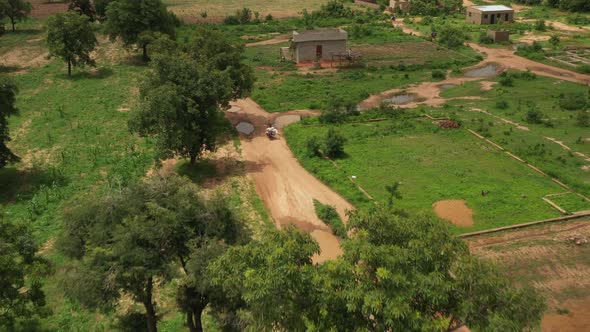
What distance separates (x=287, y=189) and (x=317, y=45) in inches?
1238

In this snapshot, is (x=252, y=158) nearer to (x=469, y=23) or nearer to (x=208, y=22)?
(x=208, y=22)

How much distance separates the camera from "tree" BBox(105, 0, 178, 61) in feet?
181

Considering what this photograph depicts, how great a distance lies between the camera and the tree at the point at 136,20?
5516 centimetres

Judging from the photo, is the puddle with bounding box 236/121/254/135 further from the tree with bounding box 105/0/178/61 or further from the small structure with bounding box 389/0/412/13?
the small structure with bounding box 389/0/412/13

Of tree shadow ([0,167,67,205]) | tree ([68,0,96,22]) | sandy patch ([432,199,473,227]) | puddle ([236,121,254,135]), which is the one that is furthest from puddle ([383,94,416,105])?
tree ([68,0,96,22])

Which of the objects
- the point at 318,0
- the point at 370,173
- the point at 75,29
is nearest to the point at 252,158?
the point at 370,173

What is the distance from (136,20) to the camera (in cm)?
5506

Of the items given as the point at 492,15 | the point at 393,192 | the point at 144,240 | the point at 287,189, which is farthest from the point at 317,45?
the point at 144,240

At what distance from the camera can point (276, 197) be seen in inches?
1176

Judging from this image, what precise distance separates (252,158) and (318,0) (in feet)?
263

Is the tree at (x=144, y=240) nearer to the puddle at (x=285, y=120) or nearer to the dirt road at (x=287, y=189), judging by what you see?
the dirt road at (x=287, y=189)

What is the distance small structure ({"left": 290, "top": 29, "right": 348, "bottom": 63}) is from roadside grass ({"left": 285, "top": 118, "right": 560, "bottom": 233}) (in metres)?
20.8

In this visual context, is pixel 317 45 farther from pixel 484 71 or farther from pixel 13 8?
pixel 13 8

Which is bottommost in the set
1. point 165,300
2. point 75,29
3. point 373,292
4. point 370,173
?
point 165,300
